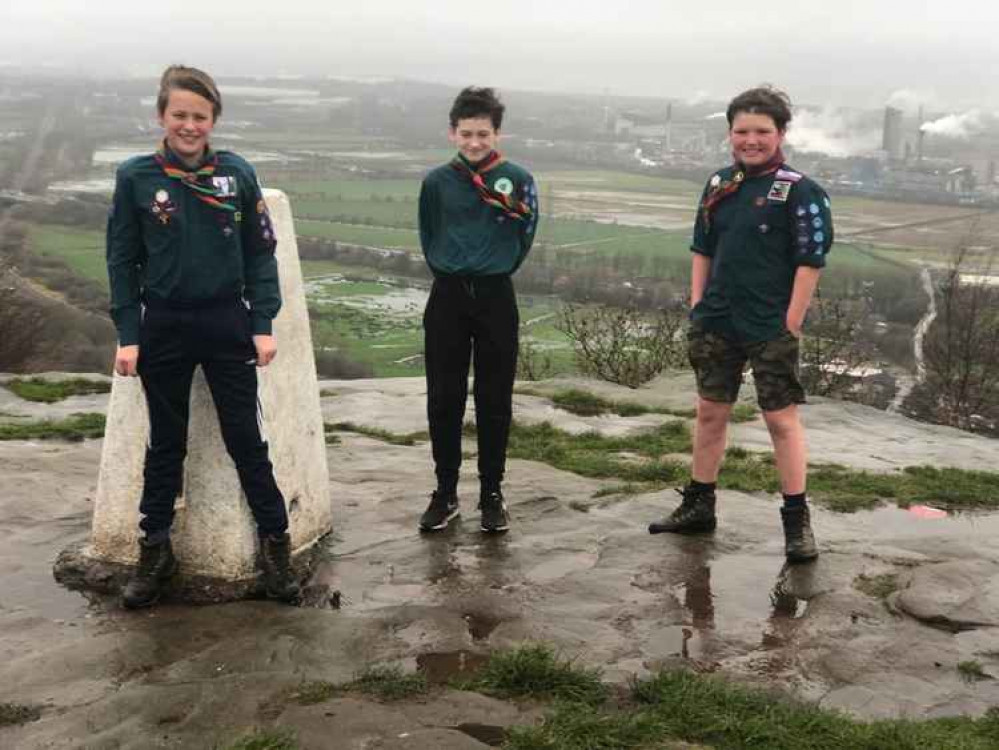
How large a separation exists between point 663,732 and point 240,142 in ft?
268

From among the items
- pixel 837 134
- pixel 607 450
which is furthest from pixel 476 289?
pixel 837 134

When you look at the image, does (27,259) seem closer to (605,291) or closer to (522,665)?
(605,291)

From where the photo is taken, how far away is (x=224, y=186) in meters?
4.46

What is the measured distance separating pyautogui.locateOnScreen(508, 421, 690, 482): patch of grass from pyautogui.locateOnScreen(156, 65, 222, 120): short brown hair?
160 inches

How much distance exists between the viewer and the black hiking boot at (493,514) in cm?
569

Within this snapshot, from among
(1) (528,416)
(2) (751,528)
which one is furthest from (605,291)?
(2) (751,528)

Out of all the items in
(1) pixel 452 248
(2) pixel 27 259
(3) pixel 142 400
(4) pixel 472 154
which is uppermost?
(4) pixel 472 154

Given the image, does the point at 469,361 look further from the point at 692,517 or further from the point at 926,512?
the point at 926,512

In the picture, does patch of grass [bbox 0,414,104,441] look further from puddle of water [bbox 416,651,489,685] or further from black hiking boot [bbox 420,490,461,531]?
puddle of water [bbox 416,651,489,685]

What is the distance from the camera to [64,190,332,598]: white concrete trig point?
4871 millimetres

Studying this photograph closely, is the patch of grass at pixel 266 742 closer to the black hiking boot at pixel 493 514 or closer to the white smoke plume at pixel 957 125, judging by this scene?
the black hiking boot at pixel 493 514

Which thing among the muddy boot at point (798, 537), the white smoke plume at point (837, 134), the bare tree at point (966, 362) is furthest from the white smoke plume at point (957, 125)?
the muddy boot at point (798, 537)

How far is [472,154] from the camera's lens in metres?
5.28

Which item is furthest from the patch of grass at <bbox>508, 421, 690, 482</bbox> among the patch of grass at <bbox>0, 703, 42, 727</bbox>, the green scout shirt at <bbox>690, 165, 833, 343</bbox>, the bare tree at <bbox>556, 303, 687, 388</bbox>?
the bare tree at <bbox>556, 303, 687, 388</bbox>
